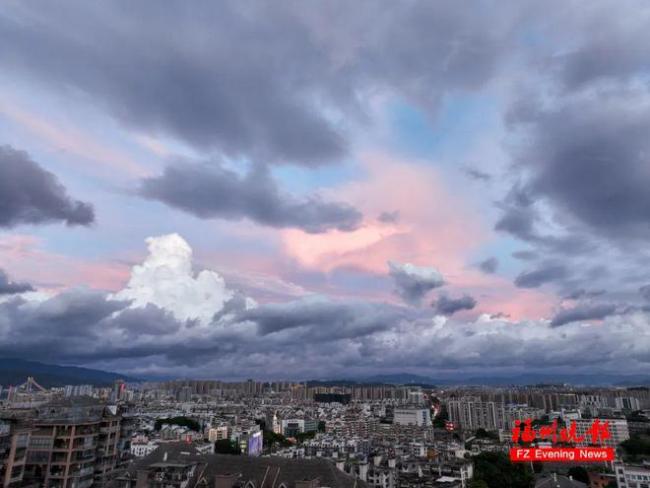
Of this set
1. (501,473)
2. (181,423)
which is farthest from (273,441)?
(501,473)

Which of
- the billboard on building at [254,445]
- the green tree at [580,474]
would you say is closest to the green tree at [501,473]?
the green tree at [580,474]

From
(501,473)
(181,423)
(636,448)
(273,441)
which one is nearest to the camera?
(501,473)

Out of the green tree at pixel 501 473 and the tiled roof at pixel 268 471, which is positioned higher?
the tiled roof at pixel 268 471

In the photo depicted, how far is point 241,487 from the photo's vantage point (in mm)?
43250

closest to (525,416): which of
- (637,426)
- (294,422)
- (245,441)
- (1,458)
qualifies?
(637,426)

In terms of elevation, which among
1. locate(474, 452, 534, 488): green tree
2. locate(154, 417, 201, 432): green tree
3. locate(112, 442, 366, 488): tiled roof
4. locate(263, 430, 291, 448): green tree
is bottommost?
locate(263, 430, 291, 448): green tree

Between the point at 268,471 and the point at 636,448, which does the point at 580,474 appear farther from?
the point at 268,471

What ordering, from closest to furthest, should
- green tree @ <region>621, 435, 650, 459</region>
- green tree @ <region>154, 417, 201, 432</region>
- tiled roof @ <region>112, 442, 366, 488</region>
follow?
1. tiled roof @ <region>112, 442, 366, 488</region>
2. green tree @ <region>621, 435, 650, 459</region>
3. green tree @ <region>154, 417, 201, 432</region>

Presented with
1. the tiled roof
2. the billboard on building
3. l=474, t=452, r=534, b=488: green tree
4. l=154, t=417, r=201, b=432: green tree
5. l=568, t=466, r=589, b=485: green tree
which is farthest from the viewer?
l=154, t=417, r=201, b=432: green tree

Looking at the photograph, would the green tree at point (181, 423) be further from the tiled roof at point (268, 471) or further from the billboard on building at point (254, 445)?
the tiled roof at point (268, 471)

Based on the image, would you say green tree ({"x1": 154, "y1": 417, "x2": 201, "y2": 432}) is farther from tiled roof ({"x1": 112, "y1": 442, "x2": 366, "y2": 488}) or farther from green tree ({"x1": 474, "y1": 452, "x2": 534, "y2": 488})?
tiled roof ({"x1": 112, "y1": 442, "x2": 366, "y2": 488})

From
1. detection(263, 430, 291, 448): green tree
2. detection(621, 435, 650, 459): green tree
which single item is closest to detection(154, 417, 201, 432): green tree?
detection(263, 430, 291, 448): green tree

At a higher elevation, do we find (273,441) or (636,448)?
(636,448)

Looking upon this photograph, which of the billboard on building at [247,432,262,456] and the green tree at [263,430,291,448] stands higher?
the billboard on building at [247,432,262,456]
